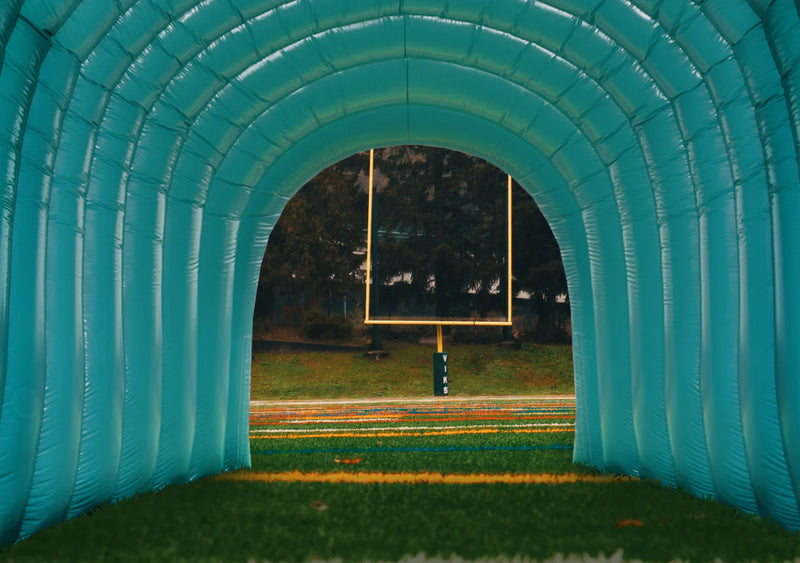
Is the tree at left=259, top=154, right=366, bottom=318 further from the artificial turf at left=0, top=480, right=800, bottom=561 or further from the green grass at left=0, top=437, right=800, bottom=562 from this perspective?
the artificial turf at left=0, top=480, right=800, bottom=561

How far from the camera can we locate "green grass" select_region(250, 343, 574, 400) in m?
16.0

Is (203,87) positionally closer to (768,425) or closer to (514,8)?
(514,8)

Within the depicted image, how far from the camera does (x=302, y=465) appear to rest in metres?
4.60

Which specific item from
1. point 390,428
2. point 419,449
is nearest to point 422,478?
point 419,449

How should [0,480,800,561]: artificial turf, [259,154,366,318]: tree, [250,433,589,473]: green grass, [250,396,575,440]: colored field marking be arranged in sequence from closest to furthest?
1. [0,480,800,561]: artificial turf
2. [250,433,589,473]: green grass
3. [250,396,575,440]: colored field marking
4. [259,154,366,318]: tree

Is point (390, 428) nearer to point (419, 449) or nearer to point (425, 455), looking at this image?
point (419, 449)

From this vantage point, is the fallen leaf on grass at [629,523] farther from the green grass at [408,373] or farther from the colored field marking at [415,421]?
the green grass at [408,373]

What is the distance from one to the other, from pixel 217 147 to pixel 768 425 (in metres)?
3.06

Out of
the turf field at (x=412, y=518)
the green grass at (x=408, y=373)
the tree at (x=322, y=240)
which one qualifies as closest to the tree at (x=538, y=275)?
the green grass at (x=408, y=373)

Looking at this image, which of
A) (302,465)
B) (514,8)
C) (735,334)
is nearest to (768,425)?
(735,334)

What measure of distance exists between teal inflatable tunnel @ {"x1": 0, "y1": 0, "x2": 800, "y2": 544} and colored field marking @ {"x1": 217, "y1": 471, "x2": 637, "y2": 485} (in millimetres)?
195

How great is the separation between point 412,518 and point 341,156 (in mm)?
2511

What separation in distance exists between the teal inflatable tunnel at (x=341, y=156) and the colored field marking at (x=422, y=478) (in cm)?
20

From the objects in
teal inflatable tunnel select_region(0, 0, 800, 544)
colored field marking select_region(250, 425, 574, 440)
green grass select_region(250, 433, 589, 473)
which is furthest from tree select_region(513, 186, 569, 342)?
teal inflatable tunnel select_region(0, 0, 800, 544)
